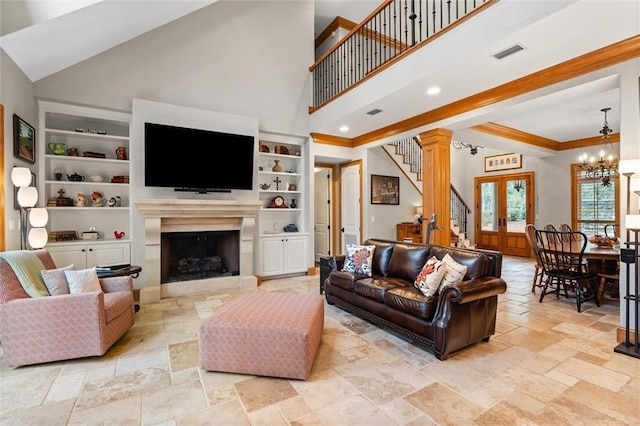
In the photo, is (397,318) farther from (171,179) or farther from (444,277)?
(171,179)

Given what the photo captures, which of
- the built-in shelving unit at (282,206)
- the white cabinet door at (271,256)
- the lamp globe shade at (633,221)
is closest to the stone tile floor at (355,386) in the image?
the lamp globe shade at (633,221)

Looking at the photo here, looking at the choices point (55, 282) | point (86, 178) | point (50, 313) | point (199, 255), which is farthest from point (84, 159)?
point (50, 313)

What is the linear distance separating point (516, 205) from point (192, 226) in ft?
28.1

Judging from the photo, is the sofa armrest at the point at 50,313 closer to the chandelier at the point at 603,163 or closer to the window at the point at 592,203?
the chandelier at the point at 603,163

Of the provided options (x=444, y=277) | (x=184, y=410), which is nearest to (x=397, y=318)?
(x=444, y=277)

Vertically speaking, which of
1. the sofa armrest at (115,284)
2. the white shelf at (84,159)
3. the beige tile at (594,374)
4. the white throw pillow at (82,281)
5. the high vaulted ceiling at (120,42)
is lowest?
the beige tile at (594,374)

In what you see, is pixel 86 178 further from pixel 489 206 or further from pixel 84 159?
pixel 489 206

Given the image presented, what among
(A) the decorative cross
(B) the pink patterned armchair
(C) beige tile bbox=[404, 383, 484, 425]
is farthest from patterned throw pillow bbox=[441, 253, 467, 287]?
(A) the decorative cross

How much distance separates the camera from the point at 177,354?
9.17 ft

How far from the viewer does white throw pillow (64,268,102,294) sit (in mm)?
2879

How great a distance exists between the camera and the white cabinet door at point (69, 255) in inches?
164

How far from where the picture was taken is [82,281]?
292cm

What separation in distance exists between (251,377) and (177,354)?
0.85m

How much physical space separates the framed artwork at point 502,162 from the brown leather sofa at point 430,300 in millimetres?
6798
